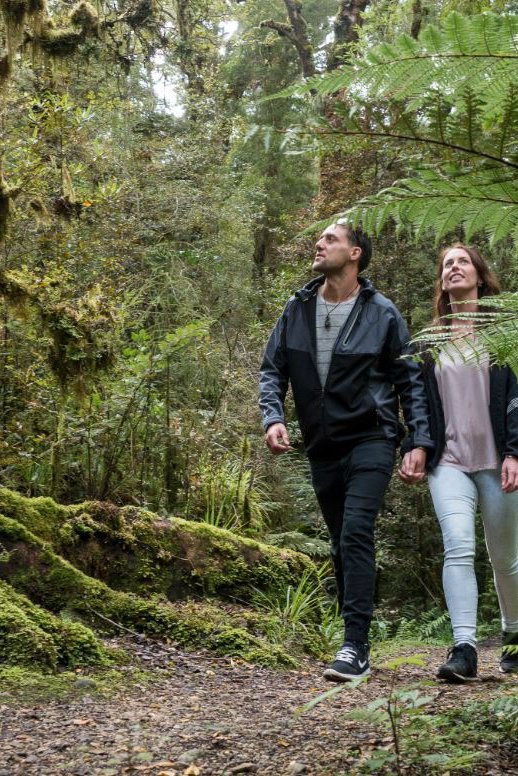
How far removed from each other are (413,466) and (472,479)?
34 cm

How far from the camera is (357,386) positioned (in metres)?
4.45

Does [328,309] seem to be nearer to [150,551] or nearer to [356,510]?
[356,510]

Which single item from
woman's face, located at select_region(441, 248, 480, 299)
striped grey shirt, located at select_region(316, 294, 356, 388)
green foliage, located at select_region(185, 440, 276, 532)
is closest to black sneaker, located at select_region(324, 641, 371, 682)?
striped grey shirt, located at select_region(316, 294, 356, 388)

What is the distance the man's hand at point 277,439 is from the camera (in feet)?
14.3

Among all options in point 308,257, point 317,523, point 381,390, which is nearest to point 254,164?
point 308,257

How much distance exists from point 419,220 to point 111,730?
7.41 ft

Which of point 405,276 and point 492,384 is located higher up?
point 405,276

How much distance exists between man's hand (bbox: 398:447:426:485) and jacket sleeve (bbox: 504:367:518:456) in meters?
0.42

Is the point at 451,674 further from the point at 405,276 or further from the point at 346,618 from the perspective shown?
the point at 405,276

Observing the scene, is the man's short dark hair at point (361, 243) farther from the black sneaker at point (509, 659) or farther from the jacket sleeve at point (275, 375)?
the black sneaker at point (509, 659)

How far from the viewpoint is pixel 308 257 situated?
12203 millimetres

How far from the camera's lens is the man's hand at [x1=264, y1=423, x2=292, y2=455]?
4.35 meters

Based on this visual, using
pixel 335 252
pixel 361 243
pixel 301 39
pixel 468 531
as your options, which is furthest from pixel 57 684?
pixel 301 39

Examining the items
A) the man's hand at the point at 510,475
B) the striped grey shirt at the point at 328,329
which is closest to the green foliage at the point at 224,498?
the striped grey shirt at the point at 328,329
